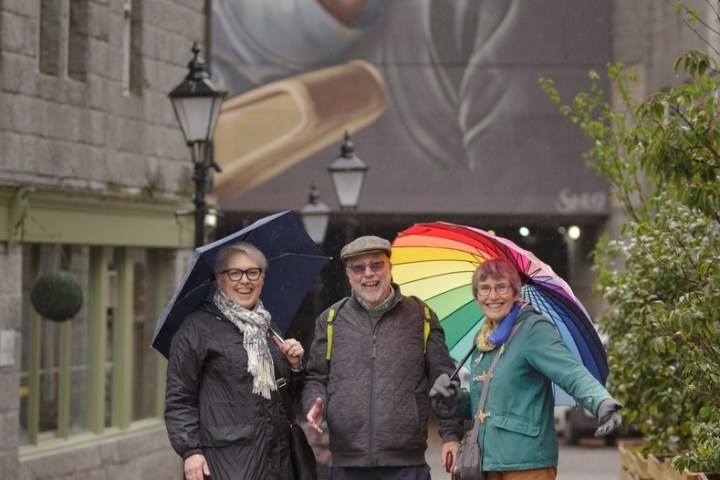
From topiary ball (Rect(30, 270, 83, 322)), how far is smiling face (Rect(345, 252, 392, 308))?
7283 millimetres

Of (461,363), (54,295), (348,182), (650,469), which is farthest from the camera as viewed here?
(348,182)

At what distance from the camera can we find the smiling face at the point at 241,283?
7289 millimetres

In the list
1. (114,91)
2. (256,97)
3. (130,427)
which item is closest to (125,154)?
(114,91)

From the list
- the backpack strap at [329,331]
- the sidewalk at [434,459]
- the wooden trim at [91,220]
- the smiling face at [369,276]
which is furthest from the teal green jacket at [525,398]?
the sidewalk at [434,459]

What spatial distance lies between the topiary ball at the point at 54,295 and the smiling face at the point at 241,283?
713 centimetres

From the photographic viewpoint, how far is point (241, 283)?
7.29 meters

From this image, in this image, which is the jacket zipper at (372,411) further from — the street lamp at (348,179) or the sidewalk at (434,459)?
the street lamp at (348,179)

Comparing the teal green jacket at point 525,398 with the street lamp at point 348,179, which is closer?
the teal green jacket at point 525,398

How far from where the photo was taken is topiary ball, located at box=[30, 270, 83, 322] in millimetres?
14133

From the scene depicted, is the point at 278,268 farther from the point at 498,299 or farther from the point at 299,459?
the point at 498,299

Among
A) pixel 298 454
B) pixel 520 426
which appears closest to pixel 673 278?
pixel 298 454

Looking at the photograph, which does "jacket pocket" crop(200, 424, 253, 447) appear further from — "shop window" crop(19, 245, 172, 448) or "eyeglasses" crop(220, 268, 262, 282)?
"shop window" crop(19, 245, 172, 448)

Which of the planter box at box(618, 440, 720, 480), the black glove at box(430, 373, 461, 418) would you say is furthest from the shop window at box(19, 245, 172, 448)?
the black glove at box(430, 373, 461, 418)

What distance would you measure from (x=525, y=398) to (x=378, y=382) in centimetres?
81
